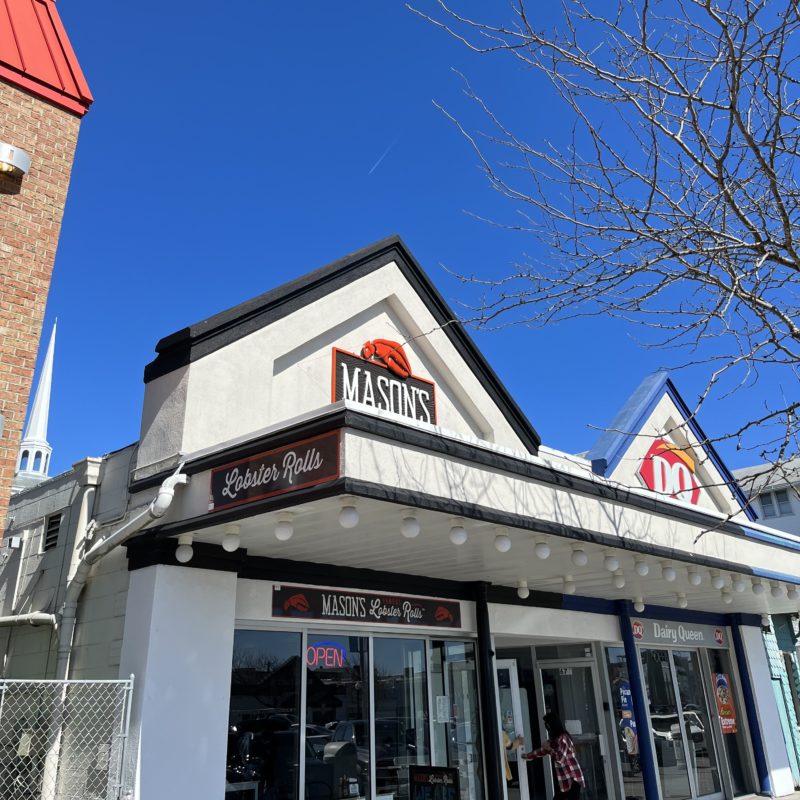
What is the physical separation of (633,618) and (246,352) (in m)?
8.79

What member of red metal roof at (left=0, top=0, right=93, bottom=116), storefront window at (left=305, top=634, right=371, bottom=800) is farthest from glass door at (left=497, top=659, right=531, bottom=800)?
red metal roof at (left=0, top=0, right=93, bottom=116)

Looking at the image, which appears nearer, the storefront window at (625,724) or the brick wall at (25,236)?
the brick wall at (25,236)

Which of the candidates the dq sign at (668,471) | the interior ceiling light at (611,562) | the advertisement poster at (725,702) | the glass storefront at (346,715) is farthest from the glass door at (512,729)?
the advertisement poster at (725,702)

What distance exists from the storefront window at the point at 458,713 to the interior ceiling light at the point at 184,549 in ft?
14.6

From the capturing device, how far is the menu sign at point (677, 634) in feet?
45.1

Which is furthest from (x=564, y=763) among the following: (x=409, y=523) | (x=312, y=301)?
(x=312, y=301)

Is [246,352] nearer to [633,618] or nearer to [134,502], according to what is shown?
[134,502]

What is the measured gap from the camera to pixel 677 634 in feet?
48.1

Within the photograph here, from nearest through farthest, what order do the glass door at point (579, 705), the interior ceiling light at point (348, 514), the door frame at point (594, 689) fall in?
1. the interior ceiling light at point (348, 514)
2. the door frame at point (594, 689)
3. the glass door at point (579, 705)

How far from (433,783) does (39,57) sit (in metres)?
9.23

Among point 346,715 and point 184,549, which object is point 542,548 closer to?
point 346,715

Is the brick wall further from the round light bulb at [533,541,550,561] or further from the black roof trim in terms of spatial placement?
the round light bulb at [533,541,550,561]

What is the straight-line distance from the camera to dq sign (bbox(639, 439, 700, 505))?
15.7m

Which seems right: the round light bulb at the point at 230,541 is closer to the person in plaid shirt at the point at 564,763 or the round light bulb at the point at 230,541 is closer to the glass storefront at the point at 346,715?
the glass storefront at the point at 346,715
